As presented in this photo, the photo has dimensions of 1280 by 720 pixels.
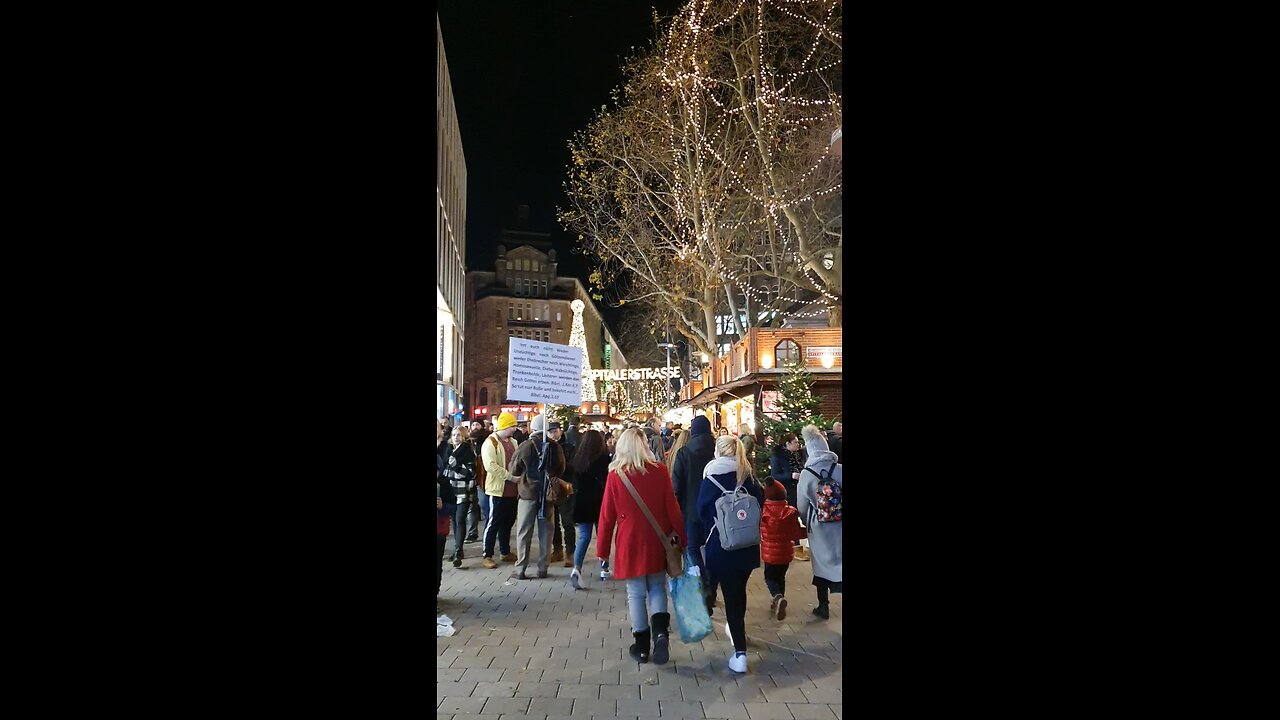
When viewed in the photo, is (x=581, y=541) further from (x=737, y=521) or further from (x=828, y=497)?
(x=737, y=521)

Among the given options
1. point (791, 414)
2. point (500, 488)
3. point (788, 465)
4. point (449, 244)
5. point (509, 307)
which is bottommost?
point (500, 488)

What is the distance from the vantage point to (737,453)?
532cm

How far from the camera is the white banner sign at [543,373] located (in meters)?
7.91

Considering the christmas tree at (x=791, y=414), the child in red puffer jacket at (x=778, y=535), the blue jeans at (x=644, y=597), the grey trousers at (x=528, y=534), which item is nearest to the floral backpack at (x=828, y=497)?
the child in red puffer jacket at (x=778, y=535)

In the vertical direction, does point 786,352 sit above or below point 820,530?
above

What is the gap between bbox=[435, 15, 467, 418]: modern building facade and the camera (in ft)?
130

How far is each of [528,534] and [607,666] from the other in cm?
382

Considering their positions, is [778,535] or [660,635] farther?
[778,535]

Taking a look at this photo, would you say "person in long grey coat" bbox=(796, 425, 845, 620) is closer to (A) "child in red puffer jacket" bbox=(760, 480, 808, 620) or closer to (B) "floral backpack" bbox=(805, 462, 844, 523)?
(B) "floral backpack" bbox=(805, 462, 844, 523)

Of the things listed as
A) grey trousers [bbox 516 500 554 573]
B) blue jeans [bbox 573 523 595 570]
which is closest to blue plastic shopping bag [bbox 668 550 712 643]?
blue jeans [bbox 573 523 595 570]

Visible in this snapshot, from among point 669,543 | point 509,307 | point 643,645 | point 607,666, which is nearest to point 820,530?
point 669,543
